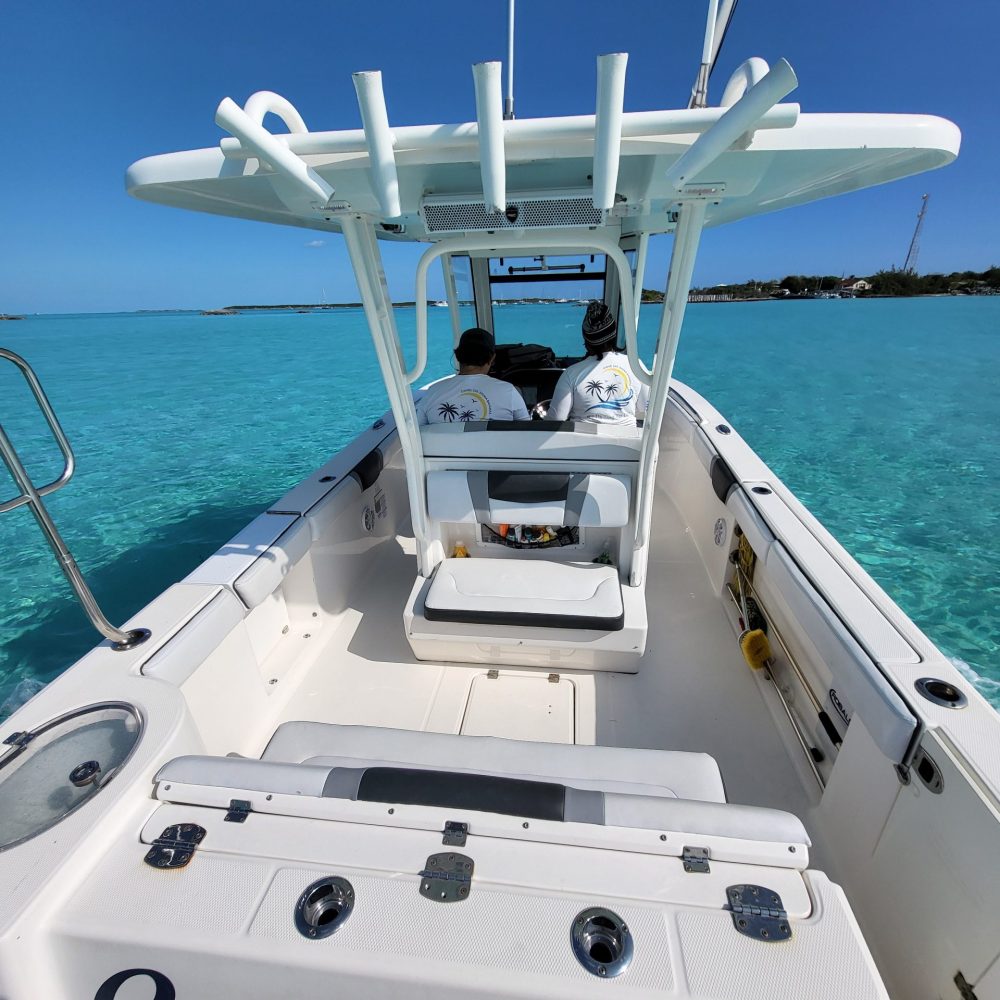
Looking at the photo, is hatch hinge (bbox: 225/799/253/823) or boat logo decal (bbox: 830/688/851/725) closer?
hatch hinge (bbox: 225/799/253/823)

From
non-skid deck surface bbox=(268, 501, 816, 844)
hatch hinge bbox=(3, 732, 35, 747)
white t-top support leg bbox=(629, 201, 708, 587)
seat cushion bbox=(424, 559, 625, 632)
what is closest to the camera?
hatch hinge bbox=(3, 732, 35, 747)

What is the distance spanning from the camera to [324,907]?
923mm

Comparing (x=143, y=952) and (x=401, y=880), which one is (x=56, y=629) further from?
(x=401, y=880)

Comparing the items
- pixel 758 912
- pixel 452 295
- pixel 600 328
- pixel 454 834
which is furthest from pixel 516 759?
pixel 452 295

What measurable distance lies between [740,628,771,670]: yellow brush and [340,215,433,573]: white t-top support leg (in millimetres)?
1544

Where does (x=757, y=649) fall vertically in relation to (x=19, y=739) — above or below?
below

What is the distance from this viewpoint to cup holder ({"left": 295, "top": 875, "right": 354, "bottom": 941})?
88 centimetres

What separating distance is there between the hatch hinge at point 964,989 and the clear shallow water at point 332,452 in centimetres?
289

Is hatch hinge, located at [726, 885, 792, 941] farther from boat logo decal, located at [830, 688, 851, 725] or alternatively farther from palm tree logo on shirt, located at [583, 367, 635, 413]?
palm tree logo on shirt, located at [583, 367, 635, 413]

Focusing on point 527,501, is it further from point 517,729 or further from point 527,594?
point 517,729

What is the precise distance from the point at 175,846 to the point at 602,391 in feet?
7.07

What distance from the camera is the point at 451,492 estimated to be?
7.73ft

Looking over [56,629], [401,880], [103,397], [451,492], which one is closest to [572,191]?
[451,492]

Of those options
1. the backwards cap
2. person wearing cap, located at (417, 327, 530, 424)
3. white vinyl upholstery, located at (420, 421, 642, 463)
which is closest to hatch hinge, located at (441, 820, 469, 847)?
white vinyl upholstery, located at (420, 421, 642, 463)
